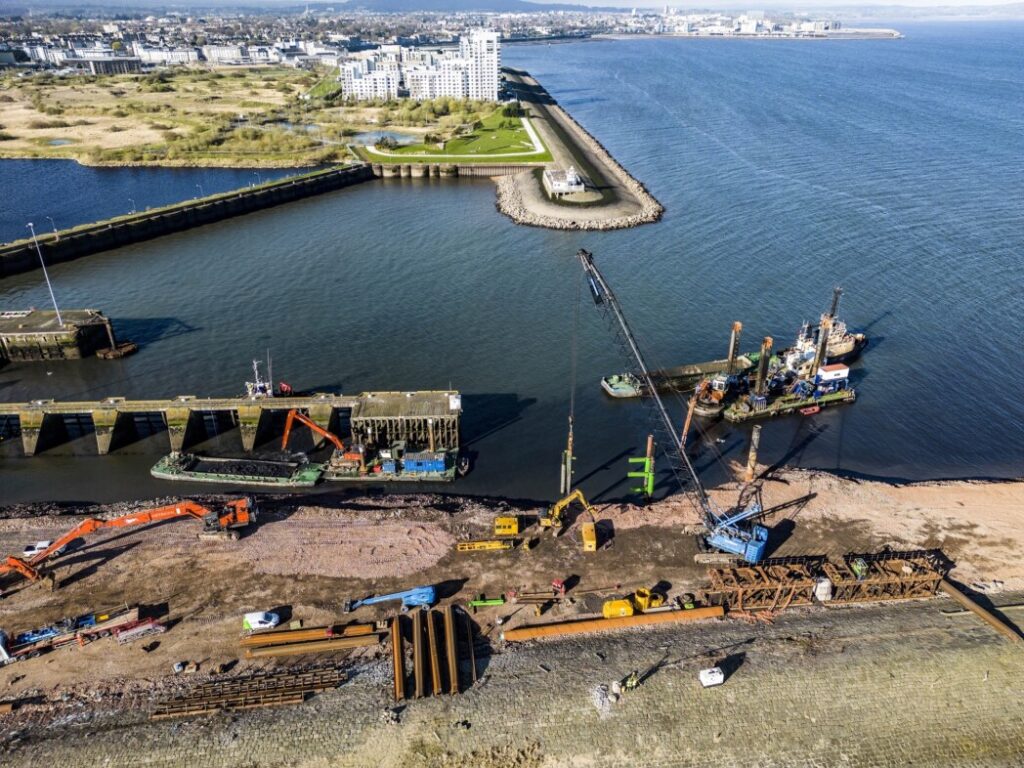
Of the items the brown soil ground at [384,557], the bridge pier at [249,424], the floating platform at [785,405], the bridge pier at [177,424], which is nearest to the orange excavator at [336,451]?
the bridge pier at [249,424]

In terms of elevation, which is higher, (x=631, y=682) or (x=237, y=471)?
(x=631, y=682)

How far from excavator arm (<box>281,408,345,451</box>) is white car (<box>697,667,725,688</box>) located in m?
32.3

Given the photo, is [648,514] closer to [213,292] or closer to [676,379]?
[676,379]

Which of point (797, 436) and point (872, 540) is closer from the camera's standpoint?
point (872, 540)

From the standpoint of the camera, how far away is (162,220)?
103 m

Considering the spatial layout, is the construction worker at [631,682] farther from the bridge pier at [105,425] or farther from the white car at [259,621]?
the bridge pier at [105,425]

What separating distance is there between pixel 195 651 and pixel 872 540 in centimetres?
4269

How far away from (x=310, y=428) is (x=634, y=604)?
3222 centimetres

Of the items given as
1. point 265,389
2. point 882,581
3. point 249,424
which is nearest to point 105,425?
point 249,424

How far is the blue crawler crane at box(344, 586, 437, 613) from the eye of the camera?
38.3m

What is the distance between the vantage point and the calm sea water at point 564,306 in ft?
185

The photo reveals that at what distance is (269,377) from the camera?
61531mm

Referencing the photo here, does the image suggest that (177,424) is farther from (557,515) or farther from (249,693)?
(557,515)

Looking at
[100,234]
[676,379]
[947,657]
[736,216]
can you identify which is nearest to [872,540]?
[947,657]
